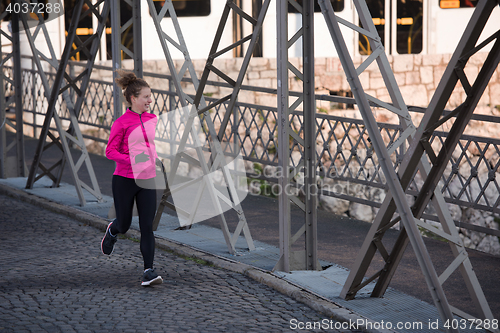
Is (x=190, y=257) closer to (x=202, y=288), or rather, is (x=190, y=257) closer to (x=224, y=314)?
(x=202, y=288)

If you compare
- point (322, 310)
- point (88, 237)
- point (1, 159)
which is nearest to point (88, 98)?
point (1, 159)

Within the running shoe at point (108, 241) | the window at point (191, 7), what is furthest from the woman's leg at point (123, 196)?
the window at point (191, 7)

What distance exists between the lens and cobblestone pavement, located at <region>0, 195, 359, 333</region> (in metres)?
4.65

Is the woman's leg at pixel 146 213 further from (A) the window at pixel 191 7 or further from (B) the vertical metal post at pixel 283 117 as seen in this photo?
(A) the window at pixel 191 7

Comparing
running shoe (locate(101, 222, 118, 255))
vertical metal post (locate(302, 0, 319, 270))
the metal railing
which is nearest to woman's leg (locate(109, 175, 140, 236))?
running shoe (locate(101, 222, 118, 255))

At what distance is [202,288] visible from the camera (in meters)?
5.54

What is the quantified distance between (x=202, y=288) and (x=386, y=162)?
205cm

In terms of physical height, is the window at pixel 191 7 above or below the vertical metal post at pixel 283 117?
above

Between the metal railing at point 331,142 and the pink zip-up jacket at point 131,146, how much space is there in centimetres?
269

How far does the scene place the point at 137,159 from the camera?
5.43 meters

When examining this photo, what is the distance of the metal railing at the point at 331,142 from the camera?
22.5ft

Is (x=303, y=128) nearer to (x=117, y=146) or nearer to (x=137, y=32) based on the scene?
(x=117, y=146)

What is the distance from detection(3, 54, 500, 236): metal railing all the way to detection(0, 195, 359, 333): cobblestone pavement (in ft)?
8.32

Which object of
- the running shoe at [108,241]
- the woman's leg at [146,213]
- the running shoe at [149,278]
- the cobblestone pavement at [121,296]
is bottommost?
the cobblestone pavement at [121,296]
